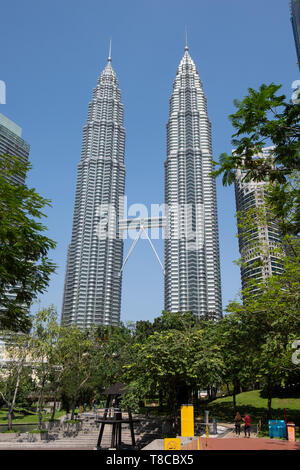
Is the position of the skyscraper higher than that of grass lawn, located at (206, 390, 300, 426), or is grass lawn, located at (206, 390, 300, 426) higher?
the skyscraper

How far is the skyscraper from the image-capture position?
507ft

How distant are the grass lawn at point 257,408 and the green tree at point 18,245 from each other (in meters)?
24.7

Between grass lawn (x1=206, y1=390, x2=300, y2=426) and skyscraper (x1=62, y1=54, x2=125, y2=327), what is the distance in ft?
361

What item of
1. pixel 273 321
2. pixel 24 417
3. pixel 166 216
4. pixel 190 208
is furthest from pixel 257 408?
pixel 166 216

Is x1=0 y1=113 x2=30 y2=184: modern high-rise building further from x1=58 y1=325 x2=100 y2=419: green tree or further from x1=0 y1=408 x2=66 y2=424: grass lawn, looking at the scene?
x1=58 y1=325 x2=100 y2=419: green tree

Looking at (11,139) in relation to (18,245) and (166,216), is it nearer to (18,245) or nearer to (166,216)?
(166,216)

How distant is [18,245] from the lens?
13.4 meters

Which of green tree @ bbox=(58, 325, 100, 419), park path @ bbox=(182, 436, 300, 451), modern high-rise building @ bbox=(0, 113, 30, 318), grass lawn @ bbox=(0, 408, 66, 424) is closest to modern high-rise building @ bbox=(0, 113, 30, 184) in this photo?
modern high-rise building @ bbox=(0, 113, 30, 318)

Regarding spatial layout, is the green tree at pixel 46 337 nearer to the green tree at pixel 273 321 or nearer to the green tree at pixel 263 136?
the green tree at pixel 273 321

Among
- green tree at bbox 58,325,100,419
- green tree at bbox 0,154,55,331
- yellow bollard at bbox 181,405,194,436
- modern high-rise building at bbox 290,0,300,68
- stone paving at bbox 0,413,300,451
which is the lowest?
stone paving at bbox 0,413,300,451

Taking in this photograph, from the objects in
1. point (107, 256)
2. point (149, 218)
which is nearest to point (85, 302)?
point (107, 256)

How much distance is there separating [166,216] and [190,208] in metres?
11.0

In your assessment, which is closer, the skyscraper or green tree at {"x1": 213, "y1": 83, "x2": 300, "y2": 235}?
green tree at {"x1": 213, "y1": 83, "x2": 300, "y2": 235}

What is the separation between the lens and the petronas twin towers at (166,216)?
484 feet
